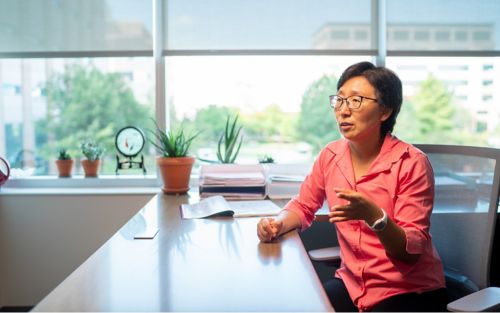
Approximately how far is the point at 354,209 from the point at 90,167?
232 cm

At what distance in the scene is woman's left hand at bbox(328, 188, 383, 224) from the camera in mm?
1331

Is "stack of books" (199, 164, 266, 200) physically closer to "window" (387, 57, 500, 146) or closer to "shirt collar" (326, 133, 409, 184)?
"shirt collar" (326, 133, 409, 184)

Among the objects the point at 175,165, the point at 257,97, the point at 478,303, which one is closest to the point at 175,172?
the point at 175,165

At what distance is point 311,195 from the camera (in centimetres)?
187

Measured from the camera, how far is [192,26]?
314 centimetres

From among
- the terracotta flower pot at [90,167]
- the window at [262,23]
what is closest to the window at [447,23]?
the window at [262,23]

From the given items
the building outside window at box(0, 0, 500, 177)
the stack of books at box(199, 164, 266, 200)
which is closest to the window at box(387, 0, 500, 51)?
the building outside window at box(0, 0, 500, 177)

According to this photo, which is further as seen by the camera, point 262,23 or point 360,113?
point 262,23

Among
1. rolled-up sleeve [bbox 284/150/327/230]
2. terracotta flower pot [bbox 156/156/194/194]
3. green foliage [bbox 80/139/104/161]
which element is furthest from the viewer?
green foliage [bbox 80/139/104/161]

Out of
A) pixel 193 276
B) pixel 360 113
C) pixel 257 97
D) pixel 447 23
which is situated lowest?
pixel 193 276

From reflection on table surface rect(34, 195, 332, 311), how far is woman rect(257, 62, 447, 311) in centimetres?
16

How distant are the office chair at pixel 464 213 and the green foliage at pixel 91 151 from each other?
6.11 feet

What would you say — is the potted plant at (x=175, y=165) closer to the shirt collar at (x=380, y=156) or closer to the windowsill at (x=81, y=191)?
the windowsill at (x=81, y=191)

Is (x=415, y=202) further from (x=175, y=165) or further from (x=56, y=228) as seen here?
(x=56, y=228)
